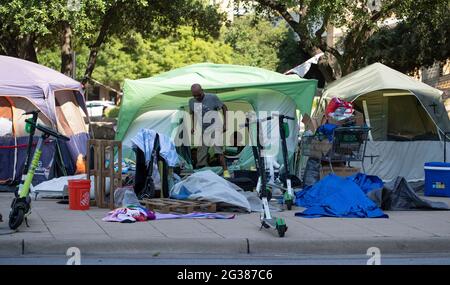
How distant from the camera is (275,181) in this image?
1177 centimetres

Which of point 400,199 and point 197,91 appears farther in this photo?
point 197,91

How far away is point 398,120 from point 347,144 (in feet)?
15.6

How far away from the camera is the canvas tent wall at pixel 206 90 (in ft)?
46.6

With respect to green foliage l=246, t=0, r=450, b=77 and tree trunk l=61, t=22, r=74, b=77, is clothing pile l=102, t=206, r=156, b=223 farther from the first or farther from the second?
tree trunk l=61, t=22, r=74, b=77

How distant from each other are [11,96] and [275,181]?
17.4ft

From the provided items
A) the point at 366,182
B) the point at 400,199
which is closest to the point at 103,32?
the point at 366,182

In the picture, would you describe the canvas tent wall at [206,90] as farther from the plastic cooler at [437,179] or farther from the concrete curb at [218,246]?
the concrete curb at [218,246]

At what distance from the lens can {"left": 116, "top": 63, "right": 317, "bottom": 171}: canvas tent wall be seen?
14203mm

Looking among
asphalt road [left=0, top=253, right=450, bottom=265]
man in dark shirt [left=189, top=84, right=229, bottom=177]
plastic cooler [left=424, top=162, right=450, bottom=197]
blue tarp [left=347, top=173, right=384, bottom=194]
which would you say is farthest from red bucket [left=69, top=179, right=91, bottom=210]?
plastic cooler [left=424, top=162, right=450, bottom=197]

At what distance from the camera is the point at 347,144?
36.1ft

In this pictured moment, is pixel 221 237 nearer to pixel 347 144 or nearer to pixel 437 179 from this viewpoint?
pixel 347 144

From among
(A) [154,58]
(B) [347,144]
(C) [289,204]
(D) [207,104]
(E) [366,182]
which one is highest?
(A) [154,58]

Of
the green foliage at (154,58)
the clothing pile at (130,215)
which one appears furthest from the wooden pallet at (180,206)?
the green foliage at (154,58)
